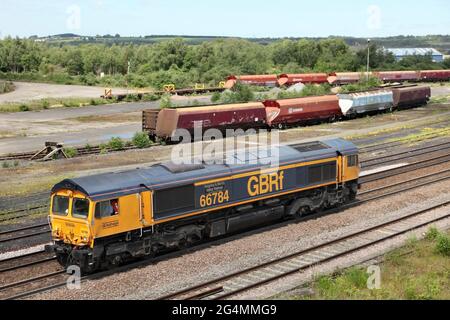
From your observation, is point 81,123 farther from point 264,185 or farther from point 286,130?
point 264,185

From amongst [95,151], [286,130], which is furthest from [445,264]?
[286,130]

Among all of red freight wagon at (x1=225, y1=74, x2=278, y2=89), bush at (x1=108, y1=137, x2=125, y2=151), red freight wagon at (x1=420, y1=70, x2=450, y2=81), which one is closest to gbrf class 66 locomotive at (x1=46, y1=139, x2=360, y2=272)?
bush at (x1=108, y1=137, x2=125, y2=151)

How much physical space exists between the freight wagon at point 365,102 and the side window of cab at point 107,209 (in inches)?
1866

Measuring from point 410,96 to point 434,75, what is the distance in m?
47.0

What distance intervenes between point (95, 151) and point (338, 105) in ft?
95.8

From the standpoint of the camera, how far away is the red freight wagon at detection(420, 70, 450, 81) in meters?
112

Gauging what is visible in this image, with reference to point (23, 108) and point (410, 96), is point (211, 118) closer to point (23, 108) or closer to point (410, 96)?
point (410, 96)

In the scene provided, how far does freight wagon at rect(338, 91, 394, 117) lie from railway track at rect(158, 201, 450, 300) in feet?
123

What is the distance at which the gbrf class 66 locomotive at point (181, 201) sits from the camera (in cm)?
1789

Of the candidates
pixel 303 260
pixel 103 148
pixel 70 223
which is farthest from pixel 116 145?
pixel 303 260

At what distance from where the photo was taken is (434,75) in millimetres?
114000

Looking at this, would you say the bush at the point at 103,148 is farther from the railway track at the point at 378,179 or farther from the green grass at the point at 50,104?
the green grass at the point at 50,104

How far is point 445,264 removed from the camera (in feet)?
61.1
